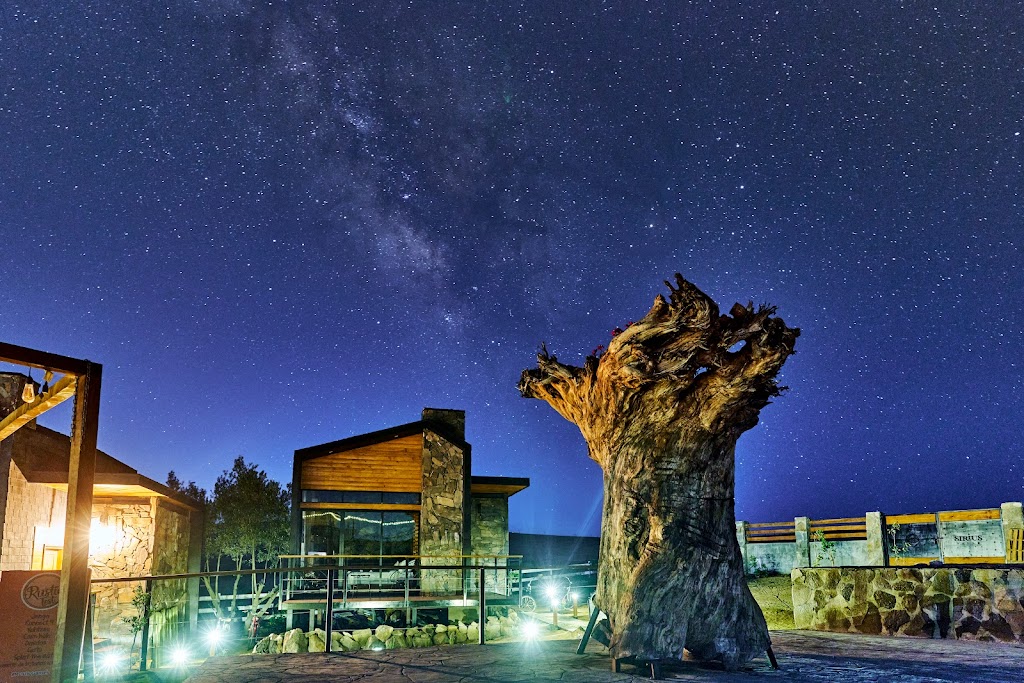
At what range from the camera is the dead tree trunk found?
6812 millimetres

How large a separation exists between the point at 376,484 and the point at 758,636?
1581 cm

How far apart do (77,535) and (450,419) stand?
17.4 metres

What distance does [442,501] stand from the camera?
2183 centimetres

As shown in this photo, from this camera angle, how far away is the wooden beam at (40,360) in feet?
17.8

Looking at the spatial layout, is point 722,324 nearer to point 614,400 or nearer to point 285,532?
point 614,400

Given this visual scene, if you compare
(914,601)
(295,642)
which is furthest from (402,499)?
(914,601)

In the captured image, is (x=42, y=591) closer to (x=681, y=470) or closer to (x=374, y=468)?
(x=681, y=470)

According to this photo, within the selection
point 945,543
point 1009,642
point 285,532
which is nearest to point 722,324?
point 1009,642

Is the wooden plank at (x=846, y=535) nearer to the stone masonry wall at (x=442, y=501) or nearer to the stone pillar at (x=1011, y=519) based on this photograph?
the stone pillar at (x=1011, y=519)

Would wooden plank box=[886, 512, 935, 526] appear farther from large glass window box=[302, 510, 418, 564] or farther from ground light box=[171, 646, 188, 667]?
ground light box=[171, 646, 188, 667]

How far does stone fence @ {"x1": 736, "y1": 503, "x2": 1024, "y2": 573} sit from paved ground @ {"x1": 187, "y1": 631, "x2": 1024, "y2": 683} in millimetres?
8242

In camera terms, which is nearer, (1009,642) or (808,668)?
(808,668)

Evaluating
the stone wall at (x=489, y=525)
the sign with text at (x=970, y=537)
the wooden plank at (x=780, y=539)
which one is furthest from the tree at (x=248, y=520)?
the sign with text at (x=970, y=537)

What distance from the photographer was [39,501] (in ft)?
44.9
